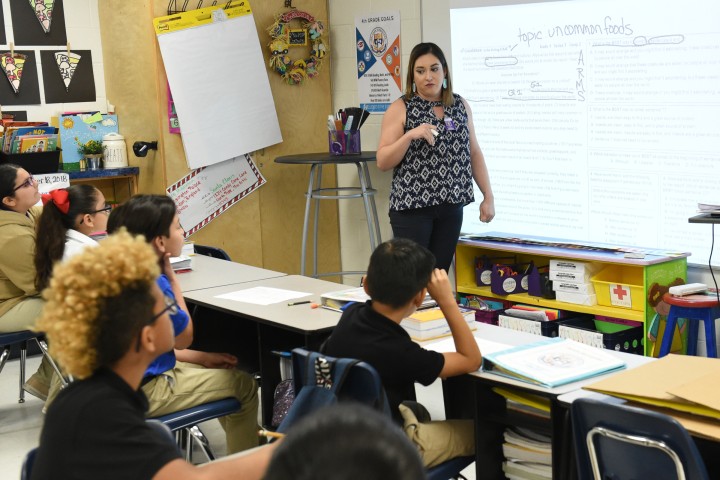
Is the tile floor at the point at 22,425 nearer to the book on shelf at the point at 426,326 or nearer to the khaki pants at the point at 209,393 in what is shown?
the khaki pants at the point at 209,393

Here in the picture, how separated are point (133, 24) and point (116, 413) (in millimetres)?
4370

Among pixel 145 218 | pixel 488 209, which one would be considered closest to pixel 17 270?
pixel 145 218

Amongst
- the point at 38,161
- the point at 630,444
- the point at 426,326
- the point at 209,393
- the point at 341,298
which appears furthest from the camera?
the point at 38,161

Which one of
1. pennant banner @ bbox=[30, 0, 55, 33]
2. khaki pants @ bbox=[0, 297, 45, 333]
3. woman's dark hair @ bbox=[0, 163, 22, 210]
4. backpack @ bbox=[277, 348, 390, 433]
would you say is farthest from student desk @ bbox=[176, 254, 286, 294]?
pennant banner @ bbox=[30, 0, 55, 33]

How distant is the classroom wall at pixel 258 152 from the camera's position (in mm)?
5418

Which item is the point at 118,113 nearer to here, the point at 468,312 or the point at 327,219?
the point at 327,219

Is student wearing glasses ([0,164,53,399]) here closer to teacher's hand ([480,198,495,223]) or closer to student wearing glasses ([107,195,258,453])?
student wearing glasses ([107,195,258,453])

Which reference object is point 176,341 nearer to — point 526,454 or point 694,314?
point 526,454

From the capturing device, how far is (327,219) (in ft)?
20.2

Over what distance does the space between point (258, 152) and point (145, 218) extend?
2950 mm

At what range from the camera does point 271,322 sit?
3.14 m

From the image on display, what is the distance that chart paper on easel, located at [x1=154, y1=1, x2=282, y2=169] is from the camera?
536cm

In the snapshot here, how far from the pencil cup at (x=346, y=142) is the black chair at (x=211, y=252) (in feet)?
3.40

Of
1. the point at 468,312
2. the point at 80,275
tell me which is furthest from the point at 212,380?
the point at 80,275
